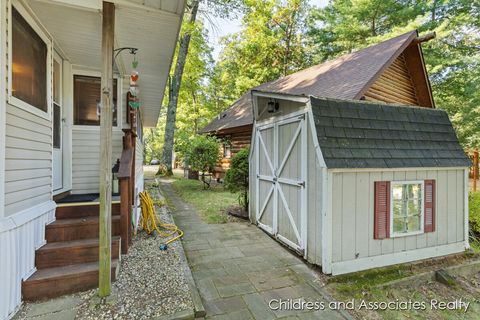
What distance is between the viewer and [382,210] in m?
3.62

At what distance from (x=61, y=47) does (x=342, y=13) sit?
15.9 metres

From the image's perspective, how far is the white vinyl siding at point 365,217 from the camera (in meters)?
3.39

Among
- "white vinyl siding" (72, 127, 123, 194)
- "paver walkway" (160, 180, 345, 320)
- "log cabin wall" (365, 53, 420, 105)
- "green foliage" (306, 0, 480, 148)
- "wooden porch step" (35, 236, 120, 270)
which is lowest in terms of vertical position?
"paver walkway" (160, 180, 345, 320)

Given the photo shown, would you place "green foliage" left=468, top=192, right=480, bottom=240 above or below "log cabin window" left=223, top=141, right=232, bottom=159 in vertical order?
below

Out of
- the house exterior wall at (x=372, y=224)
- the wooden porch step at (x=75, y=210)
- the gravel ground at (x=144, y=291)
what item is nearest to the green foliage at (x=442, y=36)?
the house exterior wall at (x=372, y=224)

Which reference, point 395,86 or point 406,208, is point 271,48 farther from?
point 406,208

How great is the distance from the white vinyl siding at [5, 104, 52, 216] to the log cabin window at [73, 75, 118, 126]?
3.36ft

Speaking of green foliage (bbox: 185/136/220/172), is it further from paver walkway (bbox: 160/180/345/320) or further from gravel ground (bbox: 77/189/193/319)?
gravel ground (bbox: 77/189/193/319)

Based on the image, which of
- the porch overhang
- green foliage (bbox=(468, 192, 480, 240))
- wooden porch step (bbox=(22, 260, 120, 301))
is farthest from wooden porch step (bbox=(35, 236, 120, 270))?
green foliage (bbox=(468, 192, 480, 240))

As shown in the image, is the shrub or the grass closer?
the grass

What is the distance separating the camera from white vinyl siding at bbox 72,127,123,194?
4246mm

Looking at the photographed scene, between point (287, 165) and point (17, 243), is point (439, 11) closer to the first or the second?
point (287, 165)

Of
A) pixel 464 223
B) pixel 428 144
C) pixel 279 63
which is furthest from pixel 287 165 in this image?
pixel 279 63

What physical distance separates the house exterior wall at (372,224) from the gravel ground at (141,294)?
207 centimetres
